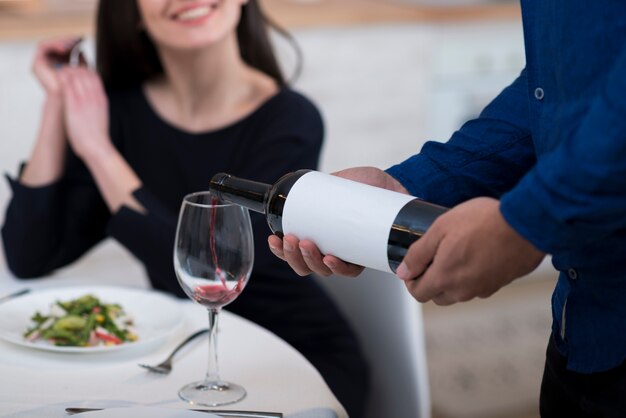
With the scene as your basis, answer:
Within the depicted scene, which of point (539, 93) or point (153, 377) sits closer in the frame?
point (539, 93)

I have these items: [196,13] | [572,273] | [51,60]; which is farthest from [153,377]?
[51,60]

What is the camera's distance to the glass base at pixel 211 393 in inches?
35.4

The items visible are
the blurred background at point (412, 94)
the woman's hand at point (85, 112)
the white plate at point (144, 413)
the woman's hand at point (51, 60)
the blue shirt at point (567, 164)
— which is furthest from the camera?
the blurred background at point (412, 94)

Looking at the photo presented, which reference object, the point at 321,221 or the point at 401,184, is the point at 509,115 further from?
the point at 321,221

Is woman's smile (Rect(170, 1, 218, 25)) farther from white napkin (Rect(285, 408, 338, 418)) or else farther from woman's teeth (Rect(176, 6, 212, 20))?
white napkin (Rect(285, 408, 338, 418))

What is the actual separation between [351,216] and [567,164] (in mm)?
185

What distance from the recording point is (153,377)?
0.98 metres

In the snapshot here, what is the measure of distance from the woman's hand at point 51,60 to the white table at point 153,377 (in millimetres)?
715

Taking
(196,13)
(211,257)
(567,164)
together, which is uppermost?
(196,13)

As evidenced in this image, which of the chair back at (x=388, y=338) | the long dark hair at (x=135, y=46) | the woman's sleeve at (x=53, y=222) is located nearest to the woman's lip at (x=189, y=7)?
the long dark hair at (x=135, y=46)

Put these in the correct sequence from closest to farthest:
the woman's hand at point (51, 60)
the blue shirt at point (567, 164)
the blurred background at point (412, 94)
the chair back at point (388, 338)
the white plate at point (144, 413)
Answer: the blue shirt at point (567, 164)
the white plate at point (144, 413)
the chair back at point (388, 338)
the woman's hand at point (51, 60)
the blurred background at point (412, 94)

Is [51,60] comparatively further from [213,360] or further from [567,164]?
[567,164]

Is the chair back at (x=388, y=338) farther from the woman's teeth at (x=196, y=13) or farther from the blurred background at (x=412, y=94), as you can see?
the blurred background at (x=412, y=94)

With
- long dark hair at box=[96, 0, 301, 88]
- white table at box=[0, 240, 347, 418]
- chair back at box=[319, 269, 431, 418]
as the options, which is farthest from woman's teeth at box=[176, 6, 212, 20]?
white table at box=[0, 240, 347, 418]
